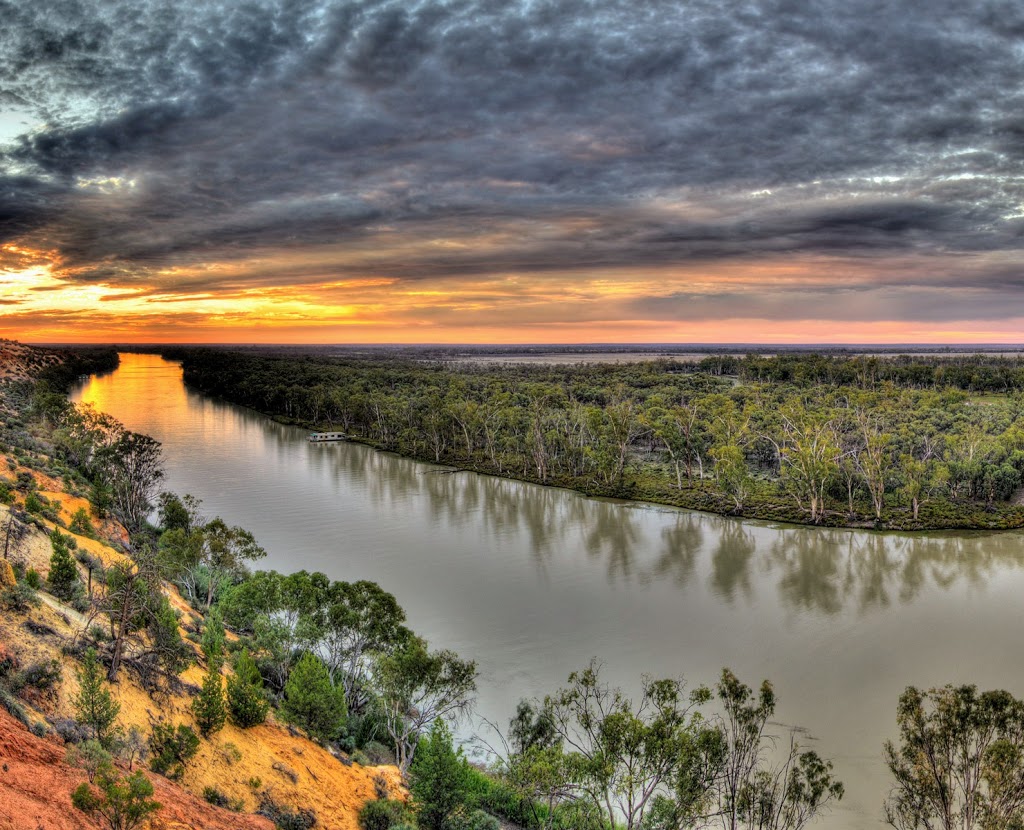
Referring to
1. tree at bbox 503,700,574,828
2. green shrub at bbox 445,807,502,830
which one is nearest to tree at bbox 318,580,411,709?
tree at bbox 503,700,574,828

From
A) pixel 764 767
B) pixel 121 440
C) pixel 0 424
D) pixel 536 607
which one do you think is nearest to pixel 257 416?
pixel 0 424

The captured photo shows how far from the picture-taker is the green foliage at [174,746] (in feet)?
43.4

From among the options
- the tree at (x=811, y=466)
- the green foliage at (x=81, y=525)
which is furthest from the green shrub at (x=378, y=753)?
the tree at (x=811, y=466)

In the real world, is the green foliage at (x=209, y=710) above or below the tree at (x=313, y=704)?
above

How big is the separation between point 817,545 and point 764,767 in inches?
940

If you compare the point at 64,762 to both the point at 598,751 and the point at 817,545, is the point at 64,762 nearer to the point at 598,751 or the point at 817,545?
the point at 598,751

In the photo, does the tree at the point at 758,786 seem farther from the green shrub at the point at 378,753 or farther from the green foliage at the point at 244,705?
the green foliage at the point at 244,705

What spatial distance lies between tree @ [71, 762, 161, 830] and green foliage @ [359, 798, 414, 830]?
5.37 metres

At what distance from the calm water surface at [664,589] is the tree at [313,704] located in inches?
225

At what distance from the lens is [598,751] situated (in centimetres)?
1353

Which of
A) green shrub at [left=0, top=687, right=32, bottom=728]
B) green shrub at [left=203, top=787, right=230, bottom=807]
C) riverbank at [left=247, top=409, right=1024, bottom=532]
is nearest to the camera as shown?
green shrub at [left=0, top=687, right=32, bottom=728]

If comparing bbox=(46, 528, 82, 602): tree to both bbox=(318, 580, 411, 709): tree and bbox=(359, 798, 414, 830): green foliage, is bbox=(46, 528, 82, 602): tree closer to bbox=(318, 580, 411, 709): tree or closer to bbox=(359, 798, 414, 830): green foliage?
bbox=(318, 580, 411, 709): tree

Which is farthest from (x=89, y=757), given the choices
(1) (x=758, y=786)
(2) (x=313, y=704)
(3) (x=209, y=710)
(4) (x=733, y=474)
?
(4) (x=733, y=474)

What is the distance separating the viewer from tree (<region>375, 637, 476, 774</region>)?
17.1 meters
